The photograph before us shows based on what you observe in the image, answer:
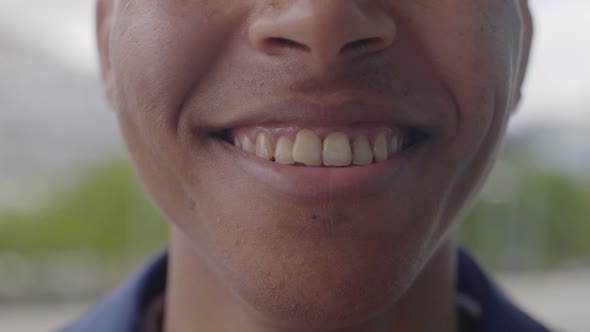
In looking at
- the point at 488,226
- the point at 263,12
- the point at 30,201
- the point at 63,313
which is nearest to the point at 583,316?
the point at 488,226

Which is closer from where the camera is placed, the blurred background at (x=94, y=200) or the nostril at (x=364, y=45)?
the nostril at (x=364, y=45)

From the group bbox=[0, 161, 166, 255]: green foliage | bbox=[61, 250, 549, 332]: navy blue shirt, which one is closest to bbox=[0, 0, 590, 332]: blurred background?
bbox=[0, 161, 166, 255]: green foliage

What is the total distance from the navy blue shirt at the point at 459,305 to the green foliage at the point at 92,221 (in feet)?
14.8

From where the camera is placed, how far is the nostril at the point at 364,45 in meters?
0.64

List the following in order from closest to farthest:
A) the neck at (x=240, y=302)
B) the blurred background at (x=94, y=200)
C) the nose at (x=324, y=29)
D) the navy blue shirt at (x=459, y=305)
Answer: the nose at (x=324, y=29), the neck at (x=240, y=302), the navy blue shirt at (x=459, y=305), the blurred background at (x=94, y=200)

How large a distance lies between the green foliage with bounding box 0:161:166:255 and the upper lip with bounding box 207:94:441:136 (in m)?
5.03

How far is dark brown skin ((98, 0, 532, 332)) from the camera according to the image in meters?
0.66

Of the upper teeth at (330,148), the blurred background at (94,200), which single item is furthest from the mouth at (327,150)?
the blurred background at (94,200)

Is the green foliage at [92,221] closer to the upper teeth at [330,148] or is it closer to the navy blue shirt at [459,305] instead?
the navy blue shirt at [459,305]

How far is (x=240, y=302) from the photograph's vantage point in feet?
2.67

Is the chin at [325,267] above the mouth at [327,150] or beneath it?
beneath

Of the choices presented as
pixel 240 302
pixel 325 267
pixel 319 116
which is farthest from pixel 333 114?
pixel 240 302

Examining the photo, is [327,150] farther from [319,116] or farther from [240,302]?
[240,302]

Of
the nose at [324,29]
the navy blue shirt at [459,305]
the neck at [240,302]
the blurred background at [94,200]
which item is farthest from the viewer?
the blurred background at [94,200]
